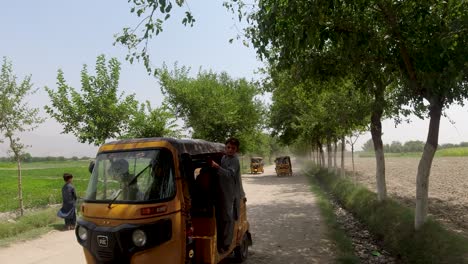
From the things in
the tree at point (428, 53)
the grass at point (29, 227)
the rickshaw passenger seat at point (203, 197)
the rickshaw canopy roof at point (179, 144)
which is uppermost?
the tree at point (428, 53)

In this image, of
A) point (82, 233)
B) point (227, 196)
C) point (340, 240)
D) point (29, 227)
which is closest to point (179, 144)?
point (227, 196)

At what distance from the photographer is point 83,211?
21.0 feet

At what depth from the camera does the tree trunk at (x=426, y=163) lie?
29.2ft

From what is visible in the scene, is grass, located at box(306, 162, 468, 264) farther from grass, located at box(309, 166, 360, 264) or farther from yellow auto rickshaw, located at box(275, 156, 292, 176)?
yellow auto rickshaw, located at box(275, 156, 292, 176)

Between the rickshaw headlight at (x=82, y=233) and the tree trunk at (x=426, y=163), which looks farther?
the tree trunk at (x=426, y=163)

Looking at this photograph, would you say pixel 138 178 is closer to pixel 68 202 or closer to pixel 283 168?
pixel 68 202

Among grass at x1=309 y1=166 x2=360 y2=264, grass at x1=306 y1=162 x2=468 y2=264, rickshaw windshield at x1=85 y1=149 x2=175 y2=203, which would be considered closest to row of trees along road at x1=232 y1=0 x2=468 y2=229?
grass at x1=306 y1=162 x2=468 y2=264

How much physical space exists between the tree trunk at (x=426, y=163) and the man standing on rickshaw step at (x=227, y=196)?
4.42m

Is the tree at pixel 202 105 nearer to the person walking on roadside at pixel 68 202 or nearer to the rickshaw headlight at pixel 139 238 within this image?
the person walking on roadside at pixel 68 202

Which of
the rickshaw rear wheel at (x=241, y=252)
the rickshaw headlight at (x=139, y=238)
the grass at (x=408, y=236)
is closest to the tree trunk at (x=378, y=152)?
the grass at (x=408, y=236)

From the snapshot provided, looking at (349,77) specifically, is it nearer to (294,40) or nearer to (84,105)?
(294,40)

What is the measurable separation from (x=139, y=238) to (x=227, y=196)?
1715 millimetres

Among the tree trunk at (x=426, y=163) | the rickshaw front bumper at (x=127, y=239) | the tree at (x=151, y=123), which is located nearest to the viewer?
the rickshaw front bumper at (x=127, y=239)

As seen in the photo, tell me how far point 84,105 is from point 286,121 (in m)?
26.1
